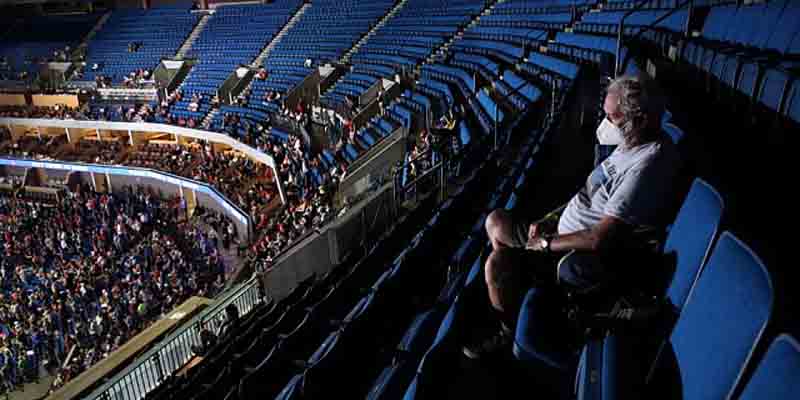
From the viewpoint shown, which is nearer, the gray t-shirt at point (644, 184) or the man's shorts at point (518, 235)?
the gray t-shirt at point (644, 184)

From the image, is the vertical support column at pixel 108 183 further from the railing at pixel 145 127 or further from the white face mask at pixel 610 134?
the white face mask at pixel 610 134

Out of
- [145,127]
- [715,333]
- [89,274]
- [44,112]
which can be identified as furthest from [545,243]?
[44,112]

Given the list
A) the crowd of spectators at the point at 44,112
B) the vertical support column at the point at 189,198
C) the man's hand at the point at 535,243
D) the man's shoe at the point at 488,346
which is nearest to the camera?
the man's shoe at the point at 488,346

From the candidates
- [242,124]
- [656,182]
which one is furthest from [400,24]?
[656,182]

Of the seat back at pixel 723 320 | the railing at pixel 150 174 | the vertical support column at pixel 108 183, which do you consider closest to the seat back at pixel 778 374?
the seat back at pixel 723 320

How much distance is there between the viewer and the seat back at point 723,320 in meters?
0.85

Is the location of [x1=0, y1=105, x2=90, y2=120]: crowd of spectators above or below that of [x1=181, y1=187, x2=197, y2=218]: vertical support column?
above

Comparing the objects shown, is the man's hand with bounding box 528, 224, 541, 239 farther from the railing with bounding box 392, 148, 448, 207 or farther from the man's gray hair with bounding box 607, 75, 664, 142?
the railing with bounding box 392, 148, 448, 207

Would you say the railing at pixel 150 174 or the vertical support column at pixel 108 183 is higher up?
the railing at pixel 150 174

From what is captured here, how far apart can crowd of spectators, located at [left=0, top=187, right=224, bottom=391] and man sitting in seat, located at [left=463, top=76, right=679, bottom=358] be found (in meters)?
8.11

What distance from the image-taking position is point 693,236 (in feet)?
4.29

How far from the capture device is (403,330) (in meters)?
2.57

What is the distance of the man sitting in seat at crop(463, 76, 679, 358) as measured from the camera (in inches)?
63.1

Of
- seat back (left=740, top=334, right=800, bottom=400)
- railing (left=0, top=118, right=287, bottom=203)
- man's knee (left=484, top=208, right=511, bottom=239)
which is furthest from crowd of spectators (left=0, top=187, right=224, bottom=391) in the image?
seat back (left=740, top=334, right=800, bottom=400)
